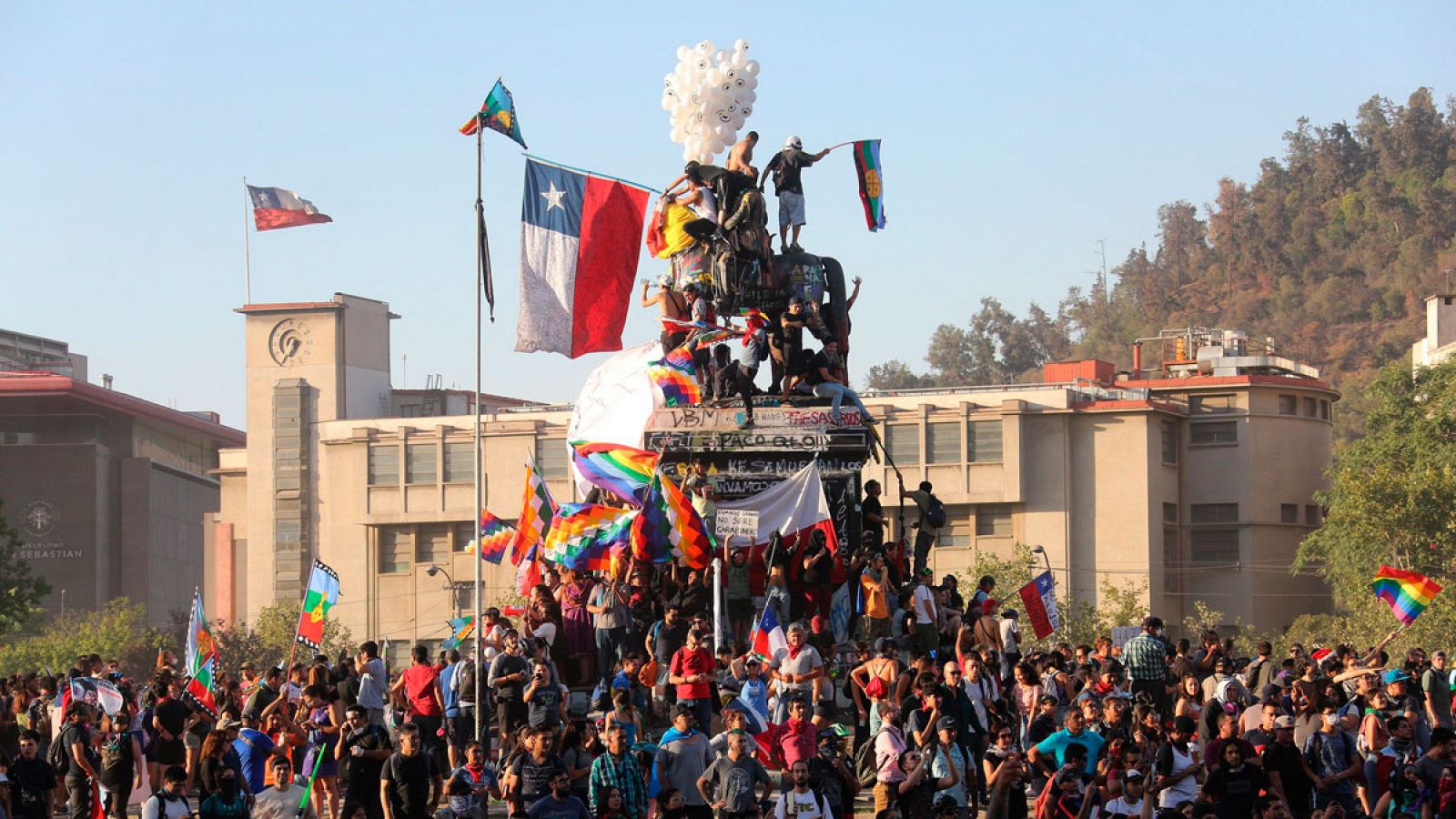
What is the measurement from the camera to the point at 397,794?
20.2m

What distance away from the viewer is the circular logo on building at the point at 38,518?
10956 cm

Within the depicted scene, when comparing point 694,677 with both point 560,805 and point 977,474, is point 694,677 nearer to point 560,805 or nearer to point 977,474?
point 560,805

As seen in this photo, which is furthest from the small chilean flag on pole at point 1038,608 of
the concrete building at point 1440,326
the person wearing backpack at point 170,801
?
the concrete building at point 1440,326

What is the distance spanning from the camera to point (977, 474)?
3573 inches

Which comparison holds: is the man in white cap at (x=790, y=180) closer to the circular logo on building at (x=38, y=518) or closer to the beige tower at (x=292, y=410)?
the beige tower at (x=292, y=410)

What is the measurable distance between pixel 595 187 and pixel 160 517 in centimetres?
8508

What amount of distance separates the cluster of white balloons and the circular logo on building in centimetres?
8089

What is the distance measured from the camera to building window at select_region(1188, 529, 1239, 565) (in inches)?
3698

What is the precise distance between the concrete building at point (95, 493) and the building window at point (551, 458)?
2821 cm

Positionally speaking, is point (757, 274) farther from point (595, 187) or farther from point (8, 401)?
point (8, 401)

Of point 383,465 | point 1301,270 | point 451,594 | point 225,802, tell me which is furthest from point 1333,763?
point 1301,270

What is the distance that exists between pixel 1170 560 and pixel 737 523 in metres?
66.5

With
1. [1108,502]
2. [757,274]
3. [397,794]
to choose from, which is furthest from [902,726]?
[1108,502]

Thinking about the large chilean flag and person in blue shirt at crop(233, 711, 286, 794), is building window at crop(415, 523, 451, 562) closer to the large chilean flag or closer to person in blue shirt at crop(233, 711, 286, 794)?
the large chilean flag
